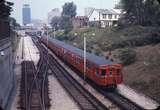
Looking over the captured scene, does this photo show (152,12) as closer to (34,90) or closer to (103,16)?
(34,90)

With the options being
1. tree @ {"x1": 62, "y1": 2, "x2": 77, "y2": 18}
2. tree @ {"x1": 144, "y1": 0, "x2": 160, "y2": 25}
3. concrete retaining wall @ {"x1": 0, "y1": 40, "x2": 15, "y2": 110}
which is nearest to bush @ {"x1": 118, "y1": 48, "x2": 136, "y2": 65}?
tree @ {"x1": 144, "y1": 0, "x2": 160, "y2": 25}

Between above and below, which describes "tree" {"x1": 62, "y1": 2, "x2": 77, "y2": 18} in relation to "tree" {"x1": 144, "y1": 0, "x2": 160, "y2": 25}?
above

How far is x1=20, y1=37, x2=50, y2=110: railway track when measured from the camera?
19934 mm

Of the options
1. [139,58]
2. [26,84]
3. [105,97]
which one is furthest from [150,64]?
[26,84]

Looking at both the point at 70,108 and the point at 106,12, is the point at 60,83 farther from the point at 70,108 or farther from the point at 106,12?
the point at 106,12

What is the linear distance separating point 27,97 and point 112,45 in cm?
2448

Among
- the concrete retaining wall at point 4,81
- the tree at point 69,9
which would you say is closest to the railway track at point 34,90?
the concrete retaining wall at point 4,81

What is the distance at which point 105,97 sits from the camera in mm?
22500

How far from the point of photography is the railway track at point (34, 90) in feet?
65.4

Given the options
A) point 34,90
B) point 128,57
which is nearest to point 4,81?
point 34,90

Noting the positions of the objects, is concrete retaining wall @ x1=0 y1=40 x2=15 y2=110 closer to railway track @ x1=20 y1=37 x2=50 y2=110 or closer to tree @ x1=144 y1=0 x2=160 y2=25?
railway track @ x1=20 y1=37 x2=50 y2=110

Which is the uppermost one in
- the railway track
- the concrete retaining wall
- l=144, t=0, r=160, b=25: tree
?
l=144, t=0, r=160, b=25: tree

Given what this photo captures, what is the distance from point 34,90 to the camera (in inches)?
982

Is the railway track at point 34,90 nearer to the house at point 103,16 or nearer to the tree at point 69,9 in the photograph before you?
the house at point 103,16
